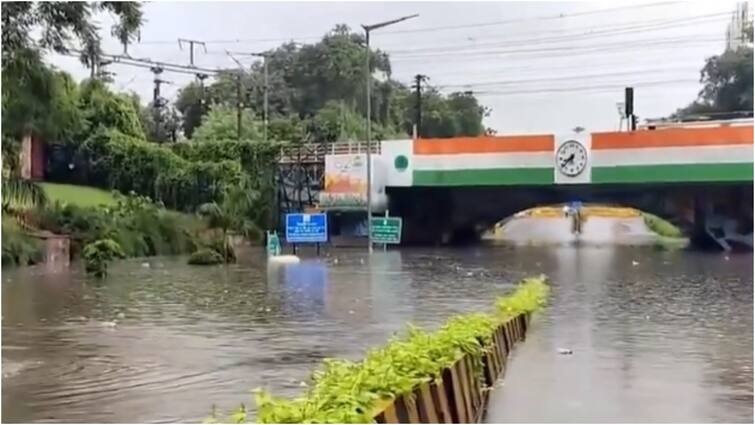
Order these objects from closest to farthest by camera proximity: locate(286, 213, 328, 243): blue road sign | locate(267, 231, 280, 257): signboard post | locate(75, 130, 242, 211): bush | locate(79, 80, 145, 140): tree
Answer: locate(267, 231, 280, 257): signboard post, locate(286, 213, 328, 243): blue road sign, locate(79, 80, 145, 140): tree, locate(75, 130, 242, 211): bush

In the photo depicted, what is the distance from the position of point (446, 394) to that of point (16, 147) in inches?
383

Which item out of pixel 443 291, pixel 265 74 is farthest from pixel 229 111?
pixel 443 291

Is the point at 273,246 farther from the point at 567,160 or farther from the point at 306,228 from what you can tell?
the point at 567,160

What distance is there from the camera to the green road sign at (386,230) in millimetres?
27562

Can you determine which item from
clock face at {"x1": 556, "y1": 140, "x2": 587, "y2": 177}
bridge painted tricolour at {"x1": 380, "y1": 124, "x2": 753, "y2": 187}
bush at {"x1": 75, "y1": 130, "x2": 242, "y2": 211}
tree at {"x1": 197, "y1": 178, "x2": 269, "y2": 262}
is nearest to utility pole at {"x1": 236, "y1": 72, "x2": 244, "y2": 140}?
bush at {"x1": 75, "y1": 130, "x2": 242, "y2": 211}

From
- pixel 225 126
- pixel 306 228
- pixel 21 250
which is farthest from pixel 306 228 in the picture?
pixel 225 126

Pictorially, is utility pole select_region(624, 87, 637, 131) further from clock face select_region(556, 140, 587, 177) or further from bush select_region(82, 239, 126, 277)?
bush select_region(82, 239, 126, 277)

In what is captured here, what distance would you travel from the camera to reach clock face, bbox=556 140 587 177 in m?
27.6

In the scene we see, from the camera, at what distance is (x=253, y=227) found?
30219 millimetres

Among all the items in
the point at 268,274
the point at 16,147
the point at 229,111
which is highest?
the point at 229,111

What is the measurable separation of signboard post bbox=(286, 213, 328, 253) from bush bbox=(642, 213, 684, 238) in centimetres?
1291

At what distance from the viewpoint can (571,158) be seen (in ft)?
91.0

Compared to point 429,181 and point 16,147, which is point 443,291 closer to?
point 16,147

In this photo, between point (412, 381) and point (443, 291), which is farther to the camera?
point (443, 291)
